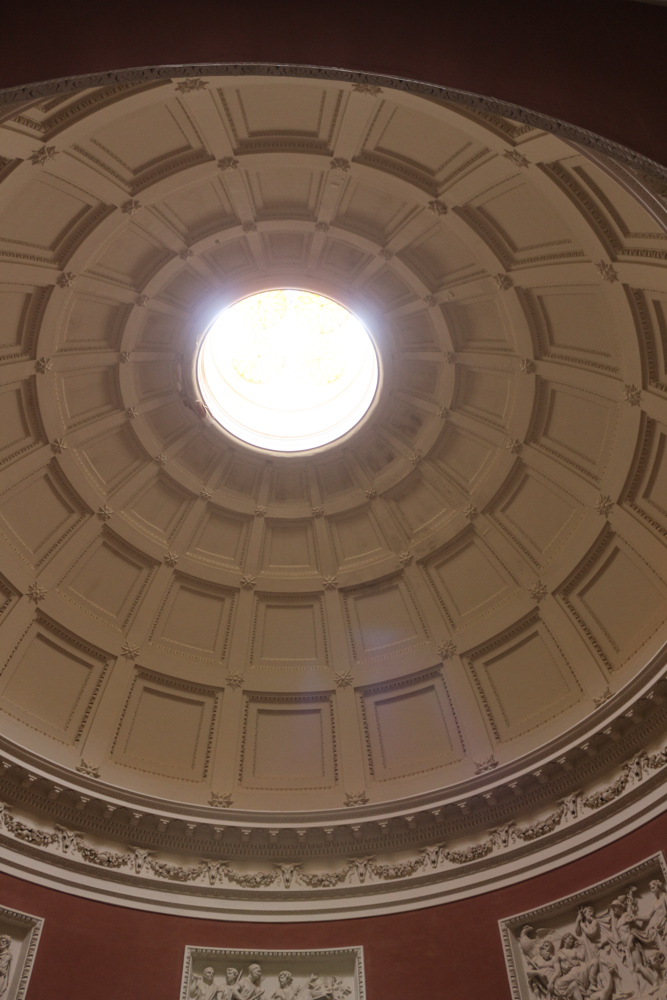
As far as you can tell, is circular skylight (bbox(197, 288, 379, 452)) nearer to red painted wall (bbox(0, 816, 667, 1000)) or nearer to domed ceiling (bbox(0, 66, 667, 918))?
domed ceiling (bbox(0, 66, 667, 918))

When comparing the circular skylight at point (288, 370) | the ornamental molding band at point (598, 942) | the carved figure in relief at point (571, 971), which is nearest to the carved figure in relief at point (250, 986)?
the ornamental molding band at point (598, 942)

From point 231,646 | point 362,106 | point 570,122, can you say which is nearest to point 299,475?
point 231,646

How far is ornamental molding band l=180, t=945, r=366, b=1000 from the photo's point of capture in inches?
498

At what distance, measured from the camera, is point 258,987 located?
42.2ft

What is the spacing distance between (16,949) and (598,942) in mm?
8447

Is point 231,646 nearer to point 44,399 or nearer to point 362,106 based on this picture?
point 44,399

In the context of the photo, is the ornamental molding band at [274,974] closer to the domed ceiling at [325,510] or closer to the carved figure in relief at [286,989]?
the carved figure in relief at [286,989]

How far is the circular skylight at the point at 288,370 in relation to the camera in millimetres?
17984

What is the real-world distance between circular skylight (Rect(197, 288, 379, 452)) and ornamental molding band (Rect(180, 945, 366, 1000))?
959 cm

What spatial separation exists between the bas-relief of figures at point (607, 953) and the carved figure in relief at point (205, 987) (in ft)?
15.6

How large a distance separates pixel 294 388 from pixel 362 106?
8.18 m

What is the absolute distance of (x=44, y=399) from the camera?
1510 centimetres

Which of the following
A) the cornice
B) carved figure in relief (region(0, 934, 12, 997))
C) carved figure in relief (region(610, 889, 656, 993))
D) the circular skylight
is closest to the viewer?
the cornice

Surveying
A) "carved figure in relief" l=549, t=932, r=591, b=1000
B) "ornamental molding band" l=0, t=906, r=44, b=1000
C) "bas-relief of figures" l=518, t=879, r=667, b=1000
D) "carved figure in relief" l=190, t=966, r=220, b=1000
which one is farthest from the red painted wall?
"carved figure in relief" l=549, t=932, r=591, b=1000
